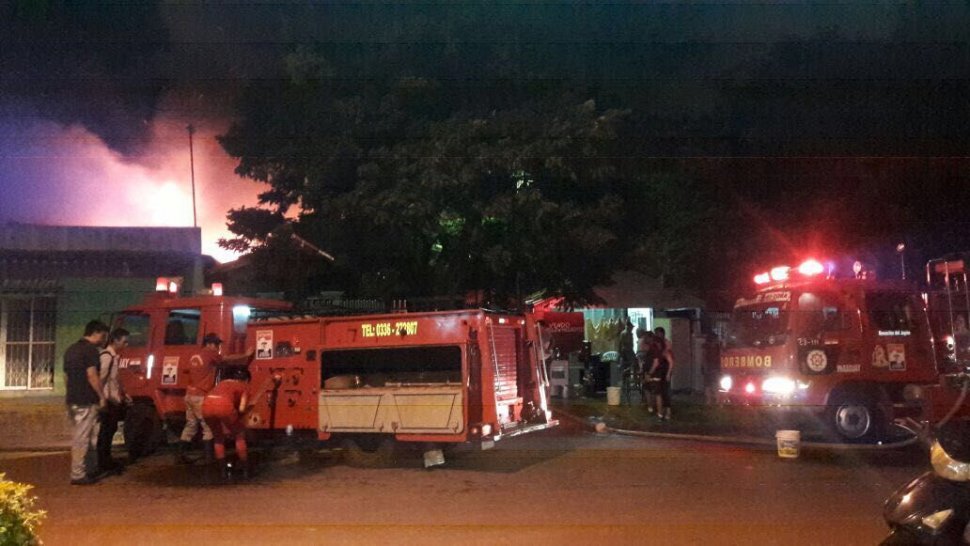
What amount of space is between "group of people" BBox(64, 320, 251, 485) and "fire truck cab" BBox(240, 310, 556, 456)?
612mm

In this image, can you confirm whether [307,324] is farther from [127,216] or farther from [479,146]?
[127,216]

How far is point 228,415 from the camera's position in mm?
9961

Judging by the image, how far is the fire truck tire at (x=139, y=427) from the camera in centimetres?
1158

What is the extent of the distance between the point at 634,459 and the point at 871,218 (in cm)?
1021

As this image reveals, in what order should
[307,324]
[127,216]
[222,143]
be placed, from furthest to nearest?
[127,216] → [222,143] → [307,324]

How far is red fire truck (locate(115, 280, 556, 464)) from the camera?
10.1 metres

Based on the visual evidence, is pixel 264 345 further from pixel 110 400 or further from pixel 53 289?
pixel 53 289

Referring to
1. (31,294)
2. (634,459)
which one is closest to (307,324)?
(634,459)

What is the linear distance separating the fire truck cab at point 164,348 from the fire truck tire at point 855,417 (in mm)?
8756

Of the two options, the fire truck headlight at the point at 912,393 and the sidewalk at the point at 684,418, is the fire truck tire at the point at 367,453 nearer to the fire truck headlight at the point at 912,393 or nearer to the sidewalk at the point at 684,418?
the sidewalk at the point at 684,418

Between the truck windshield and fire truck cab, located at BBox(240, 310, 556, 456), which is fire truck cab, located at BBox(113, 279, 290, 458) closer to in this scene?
fire truck cab, located at BBox(240, 310, 556, 456)

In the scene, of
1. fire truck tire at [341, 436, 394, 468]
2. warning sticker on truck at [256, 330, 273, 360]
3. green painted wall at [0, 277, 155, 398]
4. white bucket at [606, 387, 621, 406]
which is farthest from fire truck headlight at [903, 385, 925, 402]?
green painted wall at [0, 277, 155, 398]

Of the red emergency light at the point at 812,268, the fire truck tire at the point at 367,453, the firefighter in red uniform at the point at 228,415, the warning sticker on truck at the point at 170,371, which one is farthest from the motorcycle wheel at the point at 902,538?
the warning sticker on truck at the point at 170,371

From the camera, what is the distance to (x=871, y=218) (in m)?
18.1
